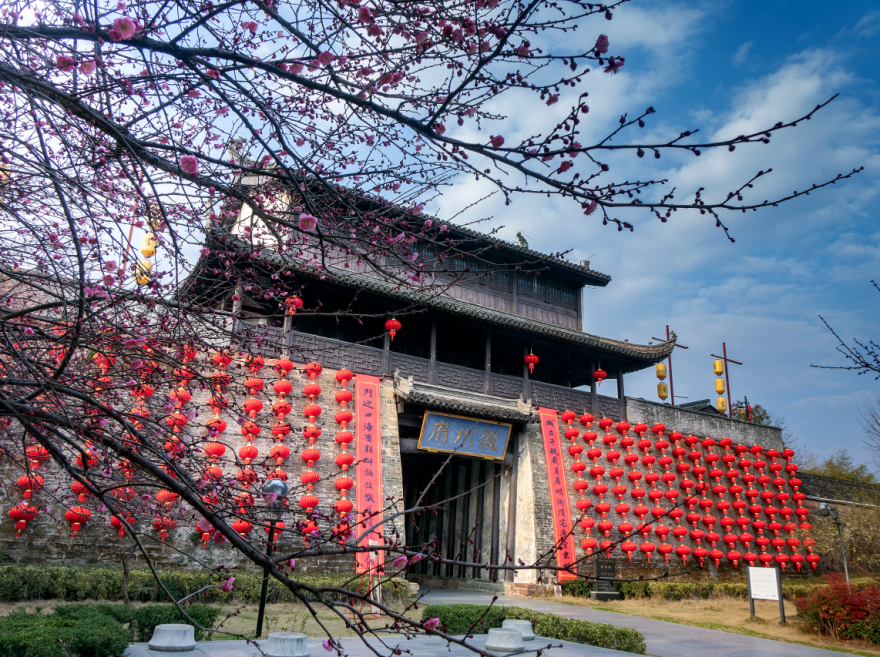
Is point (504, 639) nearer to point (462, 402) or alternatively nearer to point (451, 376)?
point (462, 402)

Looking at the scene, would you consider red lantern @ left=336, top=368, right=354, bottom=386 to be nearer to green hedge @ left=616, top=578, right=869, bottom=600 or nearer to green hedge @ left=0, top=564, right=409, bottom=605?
green hedge @ left=0, top=564, right=409, bottom=605

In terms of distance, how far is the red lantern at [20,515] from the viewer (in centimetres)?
833

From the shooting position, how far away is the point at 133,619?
5906 mm

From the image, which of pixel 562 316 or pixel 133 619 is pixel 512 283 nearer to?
pixel 562 316

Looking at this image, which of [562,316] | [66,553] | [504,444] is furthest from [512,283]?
[66,553]

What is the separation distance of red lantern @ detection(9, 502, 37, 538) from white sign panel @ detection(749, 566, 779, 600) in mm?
11308

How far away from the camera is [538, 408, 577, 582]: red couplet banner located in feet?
42.7

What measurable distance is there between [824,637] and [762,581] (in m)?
1.48

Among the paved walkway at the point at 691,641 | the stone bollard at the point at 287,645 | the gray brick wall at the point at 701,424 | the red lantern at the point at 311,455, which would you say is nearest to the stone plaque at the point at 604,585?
the paved walkway at the point at 691,641

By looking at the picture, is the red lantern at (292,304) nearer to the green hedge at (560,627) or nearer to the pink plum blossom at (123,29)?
the pink plum blossom at (123,29)

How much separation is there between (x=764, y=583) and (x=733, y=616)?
3.79ft

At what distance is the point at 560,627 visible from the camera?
7.31 metres

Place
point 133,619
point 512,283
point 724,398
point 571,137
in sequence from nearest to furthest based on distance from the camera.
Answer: point 571,137, point 133,619, point 512,283, point 724,398

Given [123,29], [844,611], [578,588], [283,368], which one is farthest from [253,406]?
[844,611]
